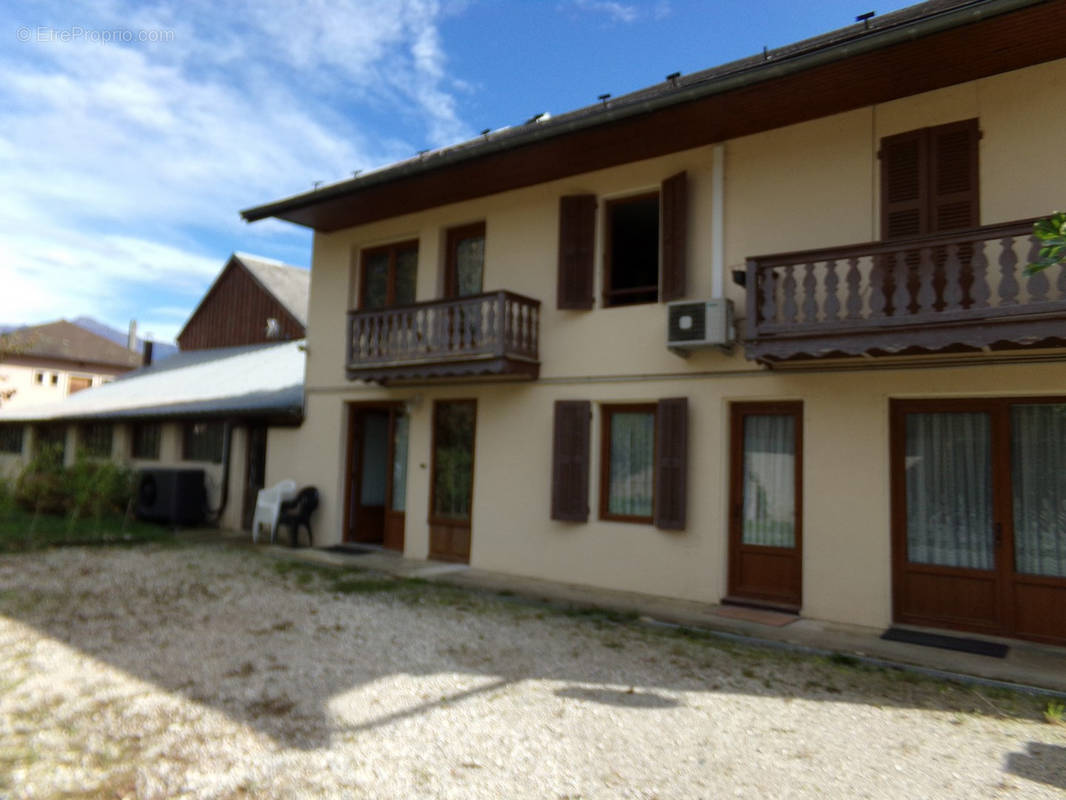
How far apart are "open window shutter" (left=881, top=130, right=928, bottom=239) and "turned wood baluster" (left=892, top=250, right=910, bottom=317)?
0.71 m

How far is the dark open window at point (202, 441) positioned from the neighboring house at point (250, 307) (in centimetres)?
456

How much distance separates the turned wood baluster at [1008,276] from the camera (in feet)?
18.8

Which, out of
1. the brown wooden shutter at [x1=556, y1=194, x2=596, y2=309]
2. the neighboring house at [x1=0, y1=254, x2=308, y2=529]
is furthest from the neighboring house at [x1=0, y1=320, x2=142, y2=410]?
the brown wooden shutter at [x1=556, y1=194, x2=596, y2=309]

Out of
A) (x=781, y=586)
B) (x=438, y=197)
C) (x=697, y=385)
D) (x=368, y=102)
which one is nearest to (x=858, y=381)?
(x=697, y=385)

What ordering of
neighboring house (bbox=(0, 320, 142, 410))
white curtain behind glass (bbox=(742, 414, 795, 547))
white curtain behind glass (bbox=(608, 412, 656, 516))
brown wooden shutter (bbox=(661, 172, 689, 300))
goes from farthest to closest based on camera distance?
neighboring house (bbox=(0, 320, 142, 410)) → white curtain behind glass (bbox=(608, 412, 656, 516)) → brown wooden shutter (bbox=(661, 172, 689, 300)) → white curtain behind glass (bbox=(742, 414, 795, 547))

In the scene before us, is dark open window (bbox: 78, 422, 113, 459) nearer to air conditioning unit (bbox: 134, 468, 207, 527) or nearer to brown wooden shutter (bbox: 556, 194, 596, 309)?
air conditioning unit (bbox: 134, 468, 207, 527)

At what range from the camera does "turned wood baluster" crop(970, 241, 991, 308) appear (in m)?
5.90

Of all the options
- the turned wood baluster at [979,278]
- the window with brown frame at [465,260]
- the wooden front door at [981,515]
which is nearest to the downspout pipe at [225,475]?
the window with brown frame at [465,260]

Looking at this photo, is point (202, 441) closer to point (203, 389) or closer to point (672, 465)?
point (203, 389)

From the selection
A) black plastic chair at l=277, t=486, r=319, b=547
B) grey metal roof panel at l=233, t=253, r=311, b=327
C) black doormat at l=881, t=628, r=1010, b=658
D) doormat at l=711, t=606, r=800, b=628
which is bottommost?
doormat at l=711, t=606, r=800, b=628

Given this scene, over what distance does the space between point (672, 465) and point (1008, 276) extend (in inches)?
151

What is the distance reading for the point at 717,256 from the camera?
8.20 m

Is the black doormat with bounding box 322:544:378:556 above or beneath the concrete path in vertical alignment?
above

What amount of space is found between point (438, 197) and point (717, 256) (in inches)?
187
